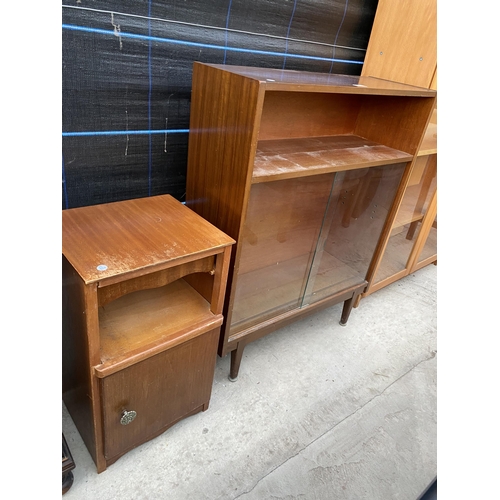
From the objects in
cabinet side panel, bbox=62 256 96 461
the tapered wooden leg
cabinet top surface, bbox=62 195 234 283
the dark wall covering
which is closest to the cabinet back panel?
the dark wall covering

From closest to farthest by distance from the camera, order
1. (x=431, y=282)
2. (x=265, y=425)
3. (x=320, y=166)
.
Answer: (x=320, y=166), (x=265, y=425), (x=431, y=282)

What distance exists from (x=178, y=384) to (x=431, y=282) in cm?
211

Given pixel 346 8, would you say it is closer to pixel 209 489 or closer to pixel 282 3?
pixel 282 3

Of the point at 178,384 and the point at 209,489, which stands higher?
the point at 178,384

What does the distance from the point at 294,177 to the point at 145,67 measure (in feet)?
2.11

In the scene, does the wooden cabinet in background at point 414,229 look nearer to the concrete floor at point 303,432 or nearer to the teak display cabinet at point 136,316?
the concrete floor at point 303,432

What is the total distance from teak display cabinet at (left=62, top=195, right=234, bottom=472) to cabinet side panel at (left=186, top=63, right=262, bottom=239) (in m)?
0.12

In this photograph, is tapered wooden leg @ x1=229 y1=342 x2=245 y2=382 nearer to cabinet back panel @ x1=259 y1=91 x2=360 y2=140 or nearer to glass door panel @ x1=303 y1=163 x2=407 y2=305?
glass door panel @ x1=303 y1=163 x2=407 y2=305

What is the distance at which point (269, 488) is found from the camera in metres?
1.39

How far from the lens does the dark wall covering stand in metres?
1.27

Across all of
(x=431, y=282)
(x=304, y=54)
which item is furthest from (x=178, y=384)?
(x=431, y=282)

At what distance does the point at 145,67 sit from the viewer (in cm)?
139

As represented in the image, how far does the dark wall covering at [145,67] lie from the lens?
127cm

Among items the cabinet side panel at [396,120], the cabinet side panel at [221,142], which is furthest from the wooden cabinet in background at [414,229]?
the cabinet side panel at [221,142]
